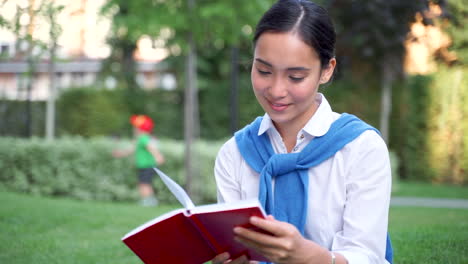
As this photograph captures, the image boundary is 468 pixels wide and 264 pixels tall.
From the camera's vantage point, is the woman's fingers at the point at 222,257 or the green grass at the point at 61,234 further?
the green grass at the point at 61,234

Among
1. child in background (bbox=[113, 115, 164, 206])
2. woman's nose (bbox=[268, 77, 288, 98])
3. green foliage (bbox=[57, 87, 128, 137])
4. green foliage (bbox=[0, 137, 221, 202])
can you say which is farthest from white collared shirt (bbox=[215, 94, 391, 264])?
green foliage (bbox=[57, 87, 128, 137])

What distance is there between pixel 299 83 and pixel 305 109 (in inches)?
6.9

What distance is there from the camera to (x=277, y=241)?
1.73 metres

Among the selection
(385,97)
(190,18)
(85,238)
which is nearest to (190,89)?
(190,18)

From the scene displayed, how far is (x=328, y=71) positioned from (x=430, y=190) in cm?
1283

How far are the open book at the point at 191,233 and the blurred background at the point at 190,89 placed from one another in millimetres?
951

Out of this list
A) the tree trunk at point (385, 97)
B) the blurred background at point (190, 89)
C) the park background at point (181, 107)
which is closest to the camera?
the park background at point (181, 107)

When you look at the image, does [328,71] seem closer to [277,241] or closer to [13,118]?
[277,241]

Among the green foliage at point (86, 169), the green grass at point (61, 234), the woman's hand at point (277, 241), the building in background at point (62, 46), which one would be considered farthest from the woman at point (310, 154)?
the green foliage at point (86, 169)

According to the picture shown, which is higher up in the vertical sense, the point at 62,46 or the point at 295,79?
the point at 62,46

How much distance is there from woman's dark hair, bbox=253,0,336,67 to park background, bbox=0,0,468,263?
1.65 feet

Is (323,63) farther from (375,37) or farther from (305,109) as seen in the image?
(375,37)

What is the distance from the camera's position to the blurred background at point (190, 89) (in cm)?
730

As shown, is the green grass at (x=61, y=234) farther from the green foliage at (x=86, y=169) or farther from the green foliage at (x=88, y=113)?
the green foliage at (x=88, y=113)
